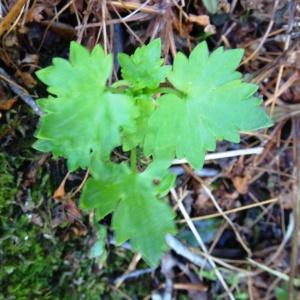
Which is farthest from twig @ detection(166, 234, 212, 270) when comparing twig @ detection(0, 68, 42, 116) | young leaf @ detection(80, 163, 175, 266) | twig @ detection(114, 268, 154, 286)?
twig @ detection(0, 68, 42, 116)

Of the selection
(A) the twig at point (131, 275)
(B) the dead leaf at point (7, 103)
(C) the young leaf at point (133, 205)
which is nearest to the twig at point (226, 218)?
(A) the twig at point (131, 275)

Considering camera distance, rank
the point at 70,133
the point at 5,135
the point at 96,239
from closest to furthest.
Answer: the point at 70,133 → the point at 5,135 → the point at 96,239

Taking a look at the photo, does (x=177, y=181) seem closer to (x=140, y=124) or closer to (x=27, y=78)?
(x=140, y=124)

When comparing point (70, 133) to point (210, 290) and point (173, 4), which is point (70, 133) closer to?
point (173, 4)

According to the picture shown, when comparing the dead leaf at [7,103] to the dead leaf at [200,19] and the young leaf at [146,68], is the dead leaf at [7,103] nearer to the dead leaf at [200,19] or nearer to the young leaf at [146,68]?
the young leaf at [146,68]

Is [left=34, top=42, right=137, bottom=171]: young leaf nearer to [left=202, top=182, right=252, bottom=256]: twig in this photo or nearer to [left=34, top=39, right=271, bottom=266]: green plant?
[left=34, top=39, right=271, bottom=266]: green plant

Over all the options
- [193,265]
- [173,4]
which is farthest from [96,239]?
[173,4]

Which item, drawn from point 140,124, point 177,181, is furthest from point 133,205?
point 177,181
